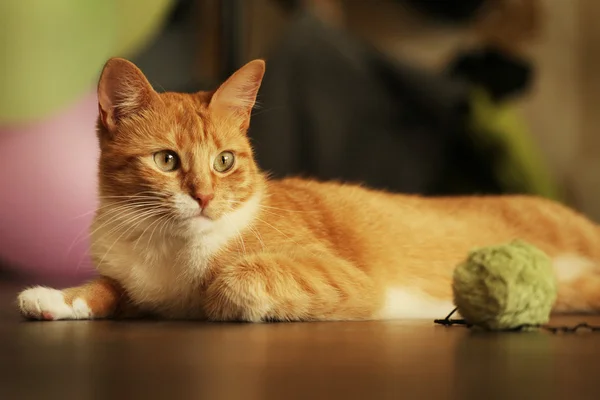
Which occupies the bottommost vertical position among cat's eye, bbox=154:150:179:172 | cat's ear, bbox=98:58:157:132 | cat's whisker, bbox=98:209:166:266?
cat's whisker, bbox=98:209:166:266

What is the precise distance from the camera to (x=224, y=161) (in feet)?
3.91

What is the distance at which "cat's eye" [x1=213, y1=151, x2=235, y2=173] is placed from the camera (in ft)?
3.87

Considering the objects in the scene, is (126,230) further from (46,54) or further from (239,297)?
(46,54)

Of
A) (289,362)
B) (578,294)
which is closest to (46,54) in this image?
(578,294)

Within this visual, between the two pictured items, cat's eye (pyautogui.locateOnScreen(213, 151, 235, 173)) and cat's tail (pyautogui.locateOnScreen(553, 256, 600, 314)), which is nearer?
cat's eye (pyautogui.locateOnScreen(213, 151, 235, 173))

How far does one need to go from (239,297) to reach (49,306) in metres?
0.30

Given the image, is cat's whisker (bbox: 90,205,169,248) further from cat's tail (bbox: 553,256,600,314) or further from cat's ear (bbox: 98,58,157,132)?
cat's tail (bbox: 553,256,600,314)

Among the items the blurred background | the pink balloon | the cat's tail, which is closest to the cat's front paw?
the blurred background

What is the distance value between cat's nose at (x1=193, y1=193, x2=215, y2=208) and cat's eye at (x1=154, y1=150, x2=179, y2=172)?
0.06 meters

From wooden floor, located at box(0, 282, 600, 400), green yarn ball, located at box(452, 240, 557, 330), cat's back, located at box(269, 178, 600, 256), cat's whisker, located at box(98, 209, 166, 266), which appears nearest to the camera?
wooden floor, located at box(0, 282, 600, 400)

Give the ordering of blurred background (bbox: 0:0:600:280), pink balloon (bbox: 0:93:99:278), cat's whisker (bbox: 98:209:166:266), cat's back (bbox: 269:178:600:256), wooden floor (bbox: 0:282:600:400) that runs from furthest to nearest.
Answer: blurred background (bbox: 0:0:600:280)
pink balloon (bbox: 0:93:99:278)
cat's back (bbox: 269:178:600:256)
cat's whisker (bbox: 98:209:166:266)
wooden floor (bbox: 0:282:600:400)

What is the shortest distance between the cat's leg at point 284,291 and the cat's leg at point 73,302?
184 mm

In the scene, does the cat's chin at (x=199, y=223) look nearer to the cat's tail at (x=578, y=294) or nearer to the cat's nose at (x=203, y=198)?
the cat's nose at (x=203, y=198)

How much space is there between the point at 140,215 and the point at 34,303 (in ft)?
0.72
